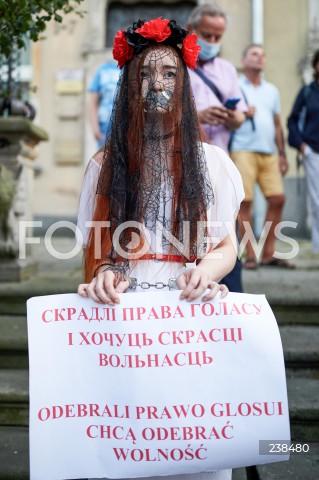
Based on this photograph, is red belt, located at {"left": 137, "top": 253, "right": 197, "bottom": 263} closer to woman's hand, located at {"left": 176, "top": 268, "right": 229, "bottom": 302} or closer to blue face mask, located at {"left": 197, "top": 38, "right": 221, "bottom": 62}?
woman's hand, located at {"left": 176, "top": 268, "right": 229, "bottom": 302}

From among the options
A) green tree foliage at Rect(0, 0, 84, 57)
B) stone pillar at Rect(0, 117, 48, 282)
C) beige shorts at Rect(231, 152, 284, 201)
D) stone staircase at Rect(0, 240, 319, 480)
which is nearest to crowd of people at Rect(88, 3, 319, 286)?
beige shorts at Rect(231, 152, 284, 201)

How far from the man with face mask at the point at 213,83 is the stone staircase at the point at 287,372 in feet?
3.29

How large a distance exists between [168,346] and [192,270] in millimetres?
204

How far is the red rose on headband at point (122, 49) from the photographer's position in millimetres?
1853

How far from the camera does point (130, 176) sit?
1.81 metres

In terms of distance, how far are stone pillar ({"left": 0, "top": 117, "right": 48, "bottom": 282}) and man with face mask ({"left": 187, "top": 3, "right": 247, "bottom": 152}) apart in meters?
1.39

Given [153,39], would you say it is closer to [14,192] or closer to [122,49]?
[122,49]

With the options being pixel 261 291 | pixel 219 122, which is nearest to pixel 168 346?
pixel 219 122

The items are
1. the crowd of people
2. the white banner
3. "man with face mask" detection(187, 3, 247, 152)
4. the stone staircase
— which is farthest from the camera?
the crowd of people

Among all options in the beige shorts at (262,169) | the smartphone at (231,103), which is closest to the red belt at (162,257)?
the smartphone at (231,103)

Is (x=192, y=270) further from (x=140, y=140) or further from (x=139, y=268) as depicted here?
(x=140, y=140)

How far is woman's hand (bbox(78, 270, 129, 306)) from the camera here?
1687 mm

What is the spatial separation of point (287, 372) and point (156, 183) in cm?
176

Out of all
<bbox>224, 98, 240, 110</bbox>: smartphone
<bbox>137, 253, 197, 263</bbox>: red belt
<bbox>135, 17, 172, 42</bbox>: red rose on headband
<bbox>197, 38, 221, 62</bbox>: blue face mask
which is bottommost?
<bbox>137, 253, 197, 263</bbox>: red belt
